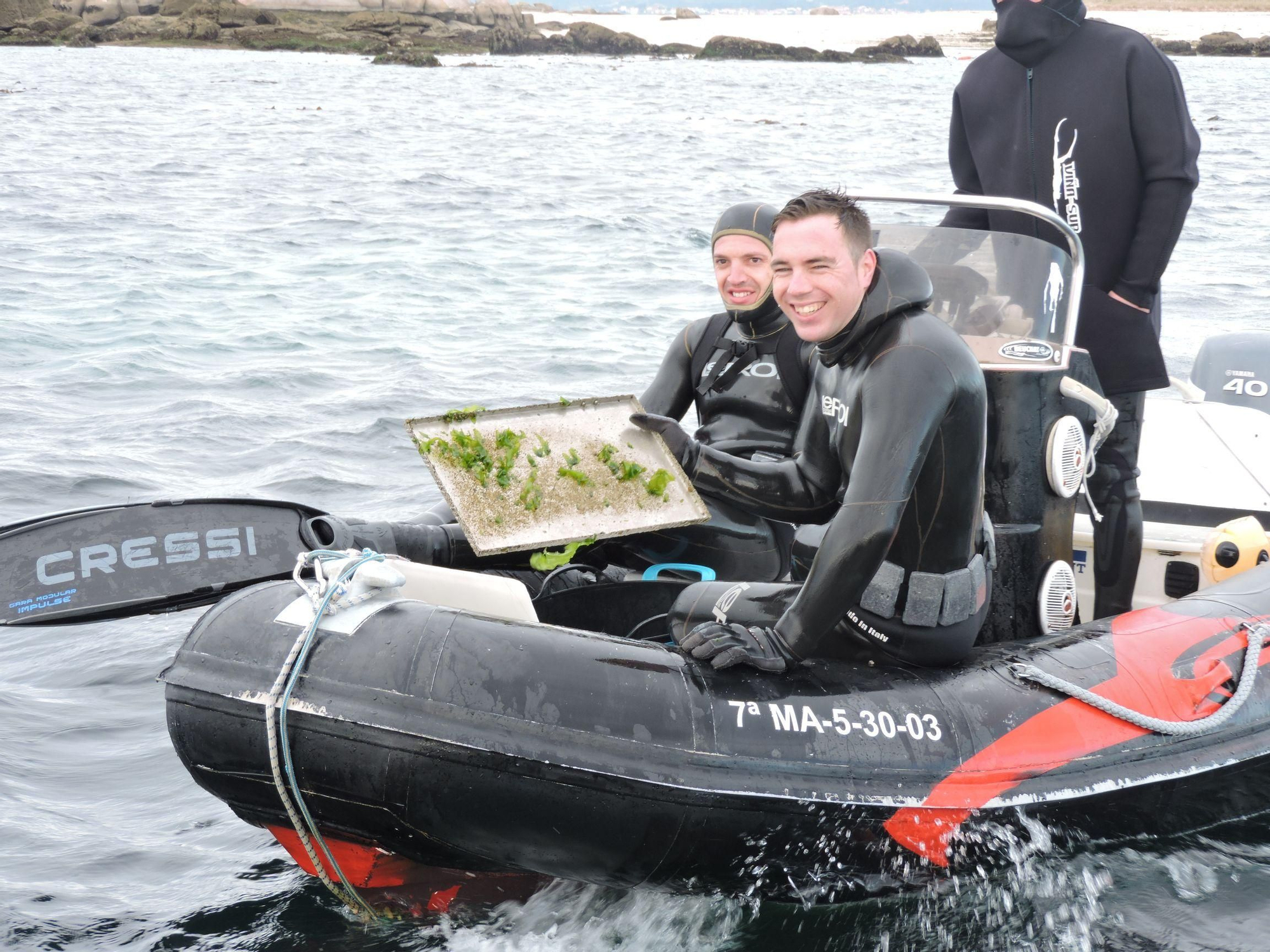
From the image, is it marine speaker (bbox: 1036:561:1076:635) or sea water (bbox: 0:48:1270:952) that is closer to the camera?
sea water (bbox: 0:48:1270:952)

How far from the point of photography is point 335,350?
10.5 metres

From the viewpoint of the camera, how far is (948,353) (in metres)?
3.01

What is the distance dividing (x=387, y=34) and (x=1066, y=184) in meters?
68.1

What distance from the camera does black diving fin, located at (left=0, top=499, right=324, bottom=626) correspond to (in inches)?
156

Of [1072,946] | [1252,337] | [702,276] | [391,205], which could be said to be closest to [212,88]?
[391,205]

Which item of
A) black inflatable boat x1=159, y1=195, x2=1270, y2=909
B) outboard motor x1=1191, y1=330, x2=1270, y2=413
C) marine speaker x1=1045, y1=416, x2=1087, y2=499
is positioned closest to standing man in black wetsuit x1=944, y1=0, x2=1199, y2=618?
marine speaker x1=1045, y1=416, x2=1087, y2=499

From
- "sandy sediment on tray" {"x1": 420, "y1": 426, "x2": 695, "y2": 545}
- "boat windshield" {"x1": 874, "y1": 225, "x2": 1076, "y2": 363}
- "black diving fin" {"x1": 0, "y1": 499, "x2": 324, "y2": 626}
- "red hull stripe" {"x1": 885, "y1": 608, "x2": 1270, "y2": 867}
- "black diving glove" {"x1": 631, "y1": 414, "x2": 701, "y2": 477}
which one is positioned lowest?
"red hull stripe" {"x1": 885, "y1": 608, "x2": 1270, "y2": 867}

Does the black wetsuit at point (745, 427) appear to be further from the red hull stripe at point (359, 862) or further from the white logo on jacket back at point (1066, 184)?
the red hull stripe at point (359, 862)

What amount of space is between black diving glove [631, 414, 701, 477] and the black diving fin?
1230mm

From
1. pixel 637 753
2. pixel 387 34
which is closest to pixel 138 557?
pixel 637 753

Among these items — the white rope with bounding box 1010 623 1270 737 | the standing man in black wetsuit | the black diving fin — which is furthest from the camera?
the standing man in black wetsuit

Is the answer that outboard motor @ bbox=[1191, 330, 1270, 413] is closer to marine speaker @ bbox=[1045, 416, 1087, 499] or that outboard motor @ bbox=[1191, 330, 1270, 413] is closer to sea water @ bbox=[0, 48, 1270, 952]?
marine speaker @ bbox=[1045, 416, 1087, 499]

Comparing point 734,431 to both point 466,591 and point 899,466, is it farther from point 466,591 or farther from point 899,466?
point 899,466

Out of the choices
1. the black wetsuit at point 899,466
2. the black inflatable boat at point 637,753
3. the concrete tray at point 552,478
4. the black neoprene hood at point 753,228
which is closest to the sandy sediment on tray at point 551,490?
the concrete tray at point 552,478
